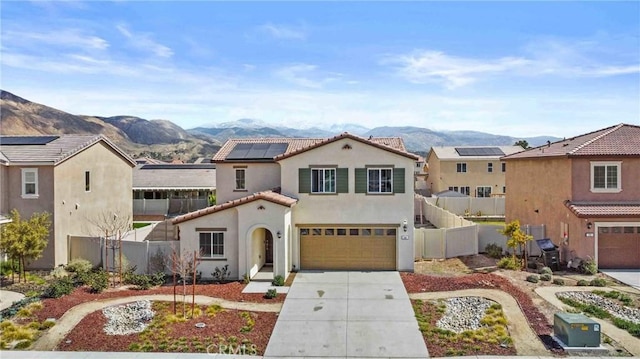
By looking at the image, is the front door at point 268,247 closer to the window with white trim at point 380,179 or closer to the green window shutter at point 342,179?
the green window shutter at point 342,179

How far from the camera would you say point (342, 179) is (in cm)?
2236

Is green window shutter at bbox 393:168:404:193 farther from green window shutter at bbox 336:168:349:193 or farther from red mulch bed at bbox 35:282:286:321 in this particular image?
red mulch bed at bbox 35:282:286:321

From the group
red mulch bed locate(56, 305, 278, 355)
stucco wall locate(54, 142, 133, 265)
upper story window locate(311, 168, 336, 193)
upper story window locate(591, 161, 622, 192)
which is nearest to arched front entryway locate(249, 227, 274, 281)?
upper story window locate(311, 168, 336, 193)

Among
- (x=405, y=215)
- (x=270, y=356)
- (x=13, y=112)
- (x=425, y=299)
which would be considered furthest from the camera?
(x=13, y=112)

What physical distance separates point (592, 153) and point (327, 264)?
13659 millimetres

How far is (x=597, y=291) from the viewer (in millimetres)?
18062

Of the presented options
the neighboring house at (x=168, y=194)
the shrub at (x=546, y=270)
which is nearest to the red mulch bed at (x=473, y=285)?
the shrub at (x=546, y=270)

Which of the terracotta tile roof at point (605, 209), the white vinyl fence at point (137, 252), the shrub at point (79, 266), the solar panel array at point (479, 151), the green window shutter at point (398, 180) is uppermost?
the solar panel array at point (479, 151)

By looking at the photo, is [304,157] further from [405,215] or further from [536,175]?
[536,175]

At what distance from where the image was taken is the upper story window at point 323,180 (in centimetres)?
2245

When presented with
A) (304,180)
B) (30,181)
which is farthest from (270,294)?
(30,181)

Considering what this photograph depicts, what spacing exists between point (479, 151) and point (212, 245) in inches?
1471

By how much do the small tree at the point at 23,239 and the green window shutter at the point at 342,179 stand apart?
516 inches

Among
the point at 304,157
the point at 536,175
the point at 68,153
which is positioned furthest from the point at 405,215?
the point at 68,153
